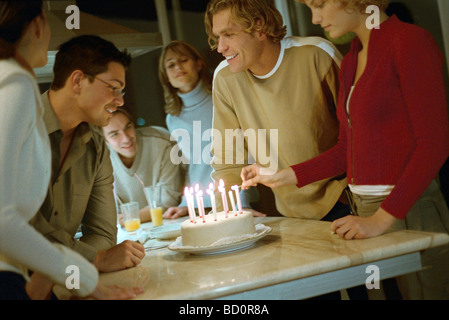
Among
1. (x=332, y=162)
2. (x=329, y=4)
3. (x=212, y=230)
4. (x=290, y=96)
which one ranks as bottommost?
(x=212, y=230)

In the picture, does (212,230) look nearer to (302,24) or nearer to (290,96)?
(290,96)

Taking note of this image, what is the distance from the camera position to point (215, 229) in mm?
1304

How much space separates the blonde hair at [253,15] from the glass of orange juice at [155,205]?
39.1 inches

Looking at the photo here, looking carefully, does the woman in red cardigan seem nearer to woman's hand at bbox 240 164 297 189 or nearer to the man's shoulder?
woman's hand at bbox 240 164 297 189

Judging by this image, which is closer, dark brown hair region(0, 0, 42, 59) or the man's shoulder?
dark brown hair region(0, 0, 42, 59)

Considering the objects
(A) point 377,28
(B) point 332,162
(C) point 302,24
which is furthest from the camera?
(C) point 302,24

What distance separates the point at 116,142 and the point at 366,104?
1.76 meters

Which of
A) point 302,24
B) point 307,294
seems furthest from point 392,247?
point 302,24

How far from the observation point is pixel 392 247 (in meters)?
1.14

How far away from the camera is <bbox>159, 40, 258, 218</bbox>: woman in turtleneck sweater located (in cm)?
249

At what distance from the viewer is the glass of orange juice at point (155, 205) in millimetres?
2393

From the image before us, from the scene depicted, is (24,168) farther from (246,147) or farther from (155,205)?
(155,205)

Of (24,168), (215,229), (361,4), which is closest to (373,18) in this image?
(361,4)

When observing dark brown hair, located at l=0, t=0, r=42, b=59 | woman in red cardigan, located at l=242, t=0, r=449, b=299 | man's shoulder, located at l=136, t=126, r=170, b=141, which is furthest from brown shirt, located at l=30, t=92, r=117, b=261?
man's shoulder, located at l=136, t=126, r=170, b=141
